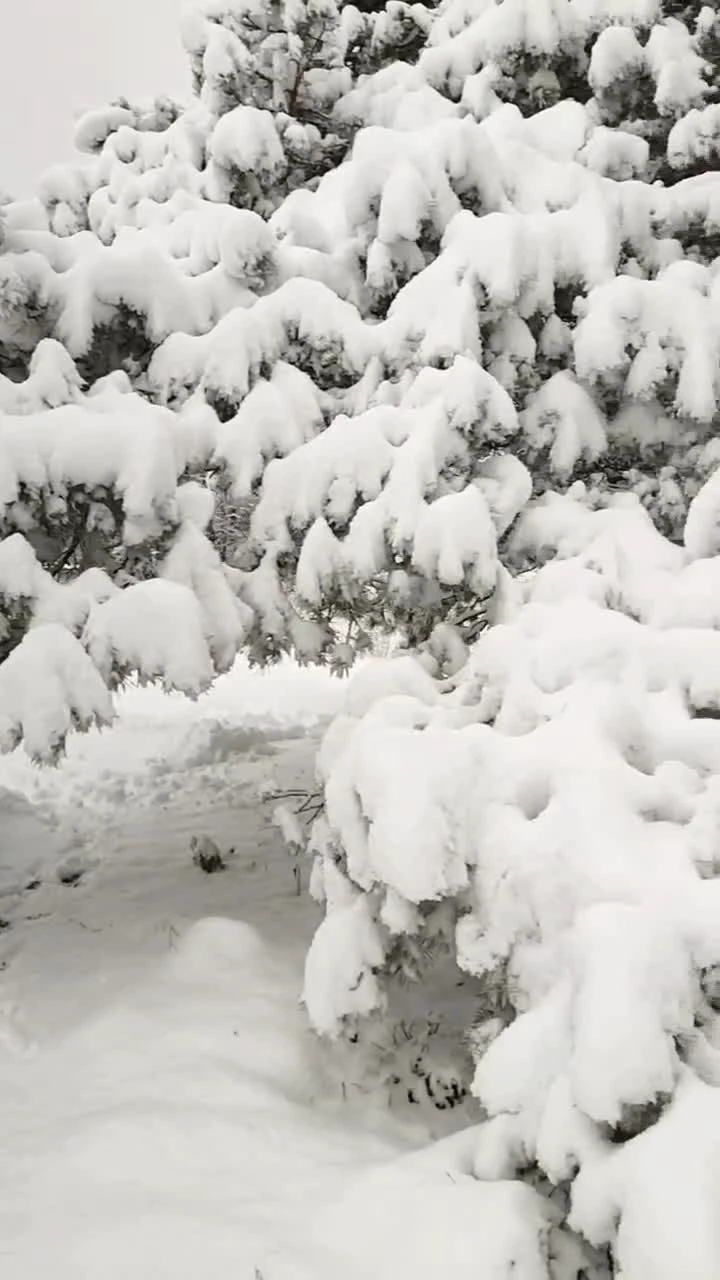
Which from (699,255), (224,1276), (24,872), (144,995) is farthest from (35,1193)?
(699,255)

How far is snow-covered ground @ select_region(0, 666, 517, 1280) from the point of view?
2.58 m

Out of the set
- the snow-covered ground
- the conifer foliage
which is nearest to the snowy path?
the snow-covered ground

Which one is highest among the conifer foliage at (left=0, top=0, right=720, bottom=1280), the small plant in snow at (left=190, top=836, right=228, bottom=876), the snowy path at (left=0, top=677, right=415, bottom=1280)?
the conifer foliage at (left=0, top=0, right=720, bottom=1280)

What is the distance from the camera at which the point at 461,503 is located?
151 inches

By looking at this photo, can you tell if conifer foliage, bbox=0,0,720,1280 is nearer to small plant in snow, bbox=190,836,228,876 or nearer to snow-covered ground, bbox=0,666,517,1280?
snow-covered ground, bbox=0,666,517,1280

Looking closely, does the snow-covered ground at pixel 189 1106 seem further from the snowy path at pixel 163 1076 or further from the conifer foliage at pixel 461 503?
the conifer foliage at pixel 461 503

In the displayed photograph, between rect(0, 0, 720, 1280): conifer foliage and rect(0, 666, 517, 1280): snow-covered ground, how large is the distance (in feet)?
1.20

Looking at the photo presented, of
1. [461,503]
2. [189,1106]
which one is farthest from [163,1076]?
[461,503]

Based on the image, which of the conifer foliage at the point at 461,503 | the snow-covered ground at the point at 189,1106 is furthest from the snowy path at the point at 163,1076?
the conifer foliage at the point at 461,503

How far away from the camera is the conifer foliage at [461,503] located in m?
2.49

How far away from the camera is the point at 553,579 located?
158 inches

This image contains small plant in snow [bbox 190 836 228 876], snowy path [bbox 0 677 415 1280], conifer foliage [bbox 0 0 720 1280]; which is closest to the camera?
conifer foliage [bbox 0 0 720 1280]

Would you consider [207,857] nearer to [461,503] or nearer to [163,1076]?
[163,1076]

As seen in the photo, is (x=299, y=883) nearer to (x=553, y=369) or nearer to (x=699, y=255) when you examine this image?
(x=553, y=369)
